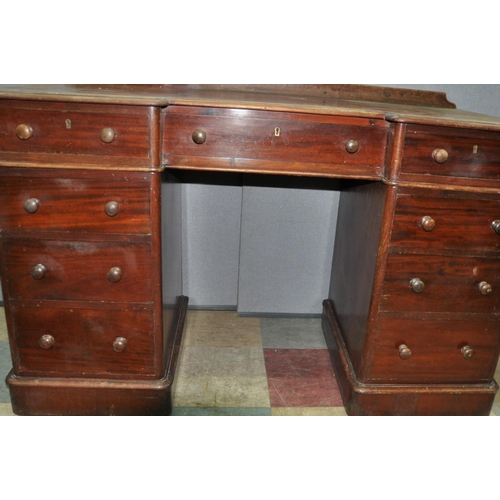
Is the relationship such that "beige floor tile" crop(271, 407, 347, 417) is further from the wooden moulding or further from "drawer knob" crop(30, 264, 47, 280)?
"drawer knob" crop(30, 264, 47, 280)

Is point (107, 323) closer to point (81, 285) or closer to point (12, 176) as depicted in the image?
point (81, 285)

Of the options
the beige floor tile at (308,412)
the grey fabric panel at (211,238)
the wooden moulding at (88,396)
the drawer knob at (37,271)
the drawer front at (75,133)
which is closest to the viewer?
the drawer front at (75,133)

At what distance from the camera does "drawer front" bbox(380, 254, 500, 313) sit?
160 centimetres

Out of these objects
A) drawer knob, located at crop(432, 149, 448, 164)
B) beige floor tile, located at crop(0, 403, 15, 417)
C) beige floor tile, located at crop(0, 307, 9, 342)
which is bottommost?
beige floor tile, located at crop(0, 403, 15, 417)

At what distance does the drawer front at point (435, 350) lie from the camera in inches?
66.3

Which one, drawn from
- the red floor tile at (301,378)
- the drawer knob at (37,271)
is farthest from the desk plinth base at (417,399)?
the drawer knob at (37,271)

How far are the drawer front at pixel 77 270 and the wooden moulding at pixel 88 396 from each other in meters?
0.33

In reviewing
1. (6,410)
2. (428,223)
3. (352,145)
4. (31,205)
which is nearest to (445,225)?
(428,223)

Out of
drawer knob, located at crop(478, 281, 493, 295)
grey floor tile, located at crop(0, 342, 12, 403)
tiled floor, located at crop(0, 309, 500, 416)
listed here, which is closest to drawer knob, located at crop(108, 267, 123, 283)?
tiled floor, located at crop(0, 309, 500, 416)

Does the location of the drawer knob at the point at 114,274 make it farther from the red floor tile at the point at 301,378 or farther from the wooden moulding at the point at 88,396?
the red floor tile at the point at 301,378

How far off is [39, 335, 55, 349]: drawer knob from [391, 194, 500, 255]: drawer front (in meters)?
1.27

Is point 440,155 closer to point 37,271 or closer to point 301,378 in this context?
point 301,378

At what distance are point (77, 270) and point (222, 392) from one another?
78cm

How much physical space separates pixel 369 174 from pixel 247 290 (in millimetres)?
1061
